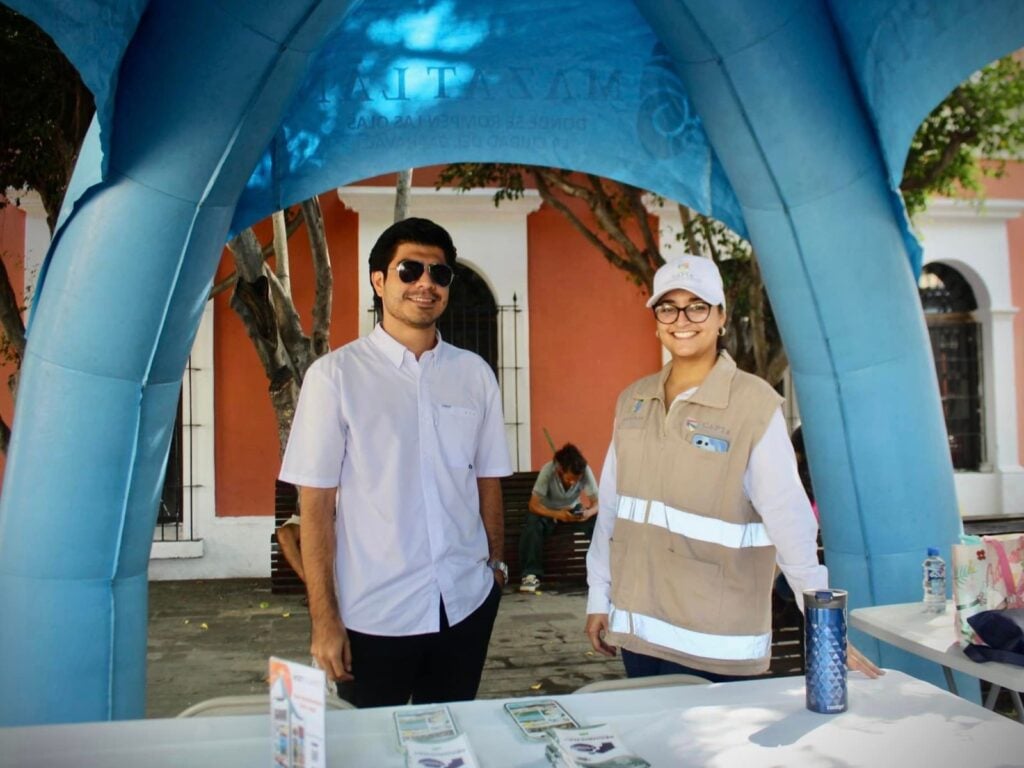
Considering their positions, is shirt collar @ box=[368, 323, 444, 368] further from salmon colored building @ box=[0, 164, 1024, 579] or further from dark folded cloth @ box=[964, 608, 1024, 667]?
salmon colored building @ box=[0, 164, 1024, 579]

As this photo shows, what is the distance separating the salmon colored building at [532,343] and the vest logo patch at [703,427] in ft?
27.2

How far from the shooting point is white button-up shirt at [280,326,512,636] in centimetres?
296

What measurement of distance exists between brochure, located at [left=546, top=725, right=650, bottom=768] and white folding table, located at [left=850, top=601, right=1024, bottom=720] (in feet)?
3.95

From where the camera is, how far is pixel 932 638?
2988 mm

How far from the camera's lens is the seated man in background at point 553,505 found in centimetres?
978

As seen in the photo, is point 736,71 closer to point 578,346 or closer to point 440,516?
point 440,516

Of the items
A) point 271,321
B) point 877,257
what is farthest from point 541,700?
point 271,321

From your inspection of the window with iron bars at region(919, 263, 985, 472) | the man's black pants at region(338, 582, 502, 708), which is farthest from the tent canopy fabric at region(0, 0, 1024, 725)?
the window with iron bars at region(919, 263, 985, 472)

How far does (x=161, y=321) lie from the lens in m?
3.46

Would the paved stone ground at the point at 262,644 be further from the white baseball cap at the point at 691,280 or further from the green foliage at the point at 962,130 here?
the green foliage at the point at 962,130

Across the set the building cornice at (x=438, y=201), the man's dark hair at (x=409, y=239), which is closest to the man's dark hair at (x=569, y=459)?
the building cornice at (x=438, y=201)

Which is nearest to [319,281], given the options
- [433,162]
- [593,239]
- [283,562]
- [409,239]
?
[593,239]

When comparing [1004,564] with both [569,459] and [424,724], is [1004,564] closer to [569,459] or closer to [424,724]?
[424,724]

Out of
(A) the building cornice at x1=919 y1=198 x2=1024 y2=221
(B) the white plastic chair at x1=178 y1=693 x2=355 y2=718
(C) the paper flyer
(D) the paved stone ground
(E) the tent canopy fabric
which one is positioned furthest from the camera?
(A) the building cornice at x1=919 y1=198 x2=1024 y2=221
